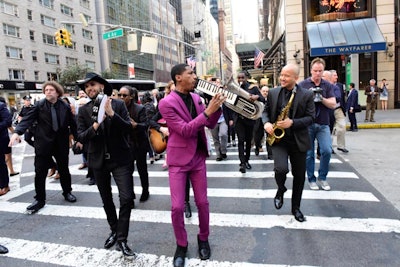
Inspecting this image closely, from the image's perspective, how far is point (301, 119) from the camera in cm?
405

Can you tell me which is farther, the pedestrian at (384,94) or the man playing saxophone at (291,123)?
the pedestrian at (384,94)

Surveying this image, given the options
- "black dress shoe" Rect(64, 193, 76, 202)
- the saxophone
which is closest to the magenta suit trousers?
the saxophone

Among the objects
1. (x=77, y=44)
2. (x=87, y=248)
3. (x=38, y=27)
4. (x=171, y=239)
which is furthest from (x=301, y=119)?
(x=77, y=44)

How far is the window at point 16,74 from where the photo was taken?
38.9 metres

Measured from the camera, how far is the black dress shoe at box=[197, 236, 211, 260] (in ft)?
11.3

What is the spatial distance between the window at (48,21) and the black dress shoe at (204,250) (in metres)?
50.1

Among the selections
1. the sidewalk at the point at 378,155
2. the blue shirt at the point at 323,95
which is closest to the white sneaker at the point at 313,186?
the sidewalk at the point at 378,155

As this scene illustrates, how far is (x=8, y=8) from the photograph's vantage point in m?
39.5

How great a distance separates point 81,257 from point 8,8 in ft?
150

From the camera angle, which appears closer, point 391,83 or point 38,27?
point 391,83

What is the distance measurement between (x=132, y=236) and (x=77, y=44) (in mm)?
53212

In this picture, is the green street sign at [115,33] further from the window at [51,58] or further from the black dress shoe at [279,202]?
the window at [51,58]

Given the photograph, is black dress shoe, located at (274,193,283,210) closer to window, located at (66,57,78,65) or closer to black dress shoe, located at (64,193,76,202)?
black dress shoe, located at (64,193,76,202)

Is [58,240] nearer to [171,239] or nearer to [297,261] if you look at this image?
[171,239]
